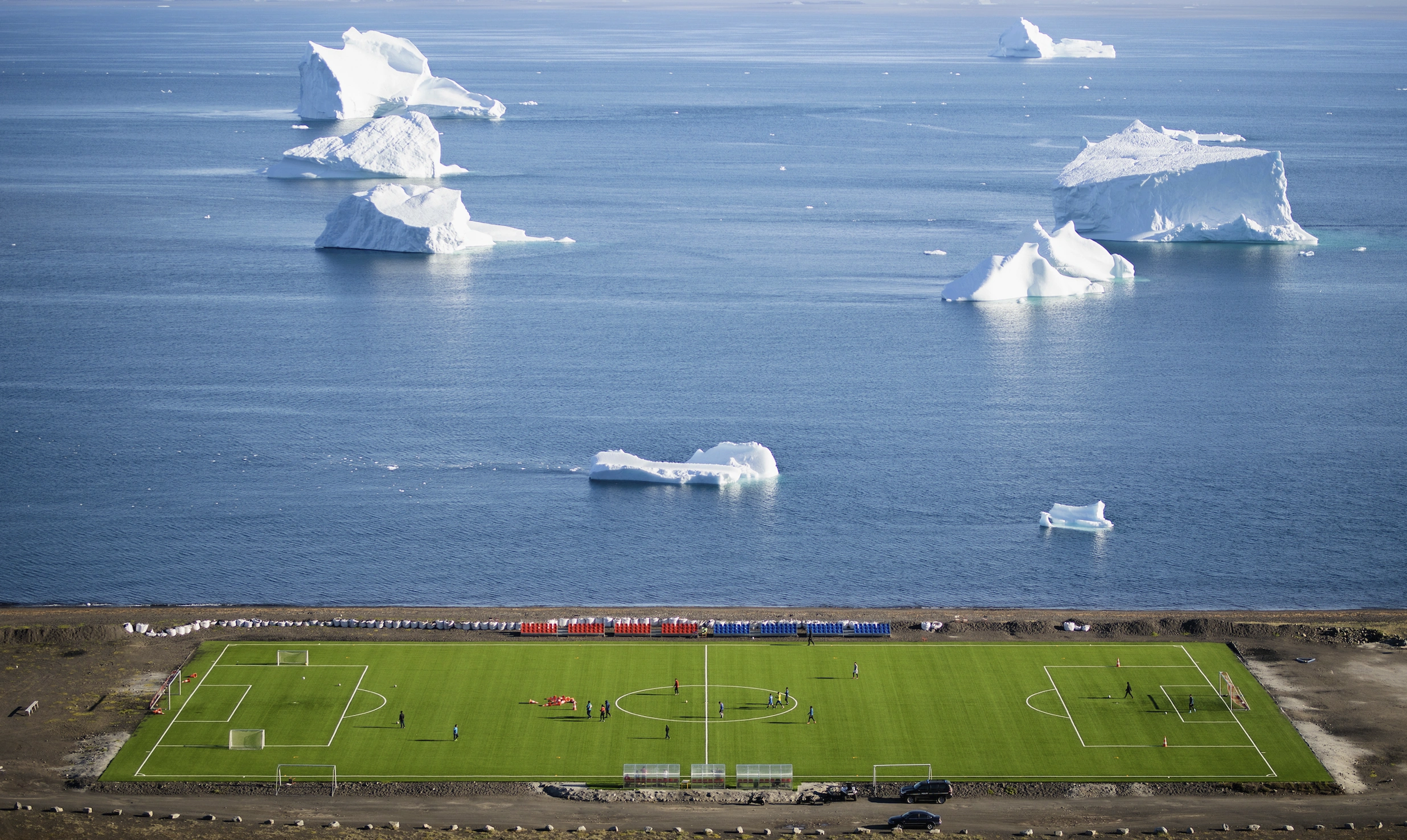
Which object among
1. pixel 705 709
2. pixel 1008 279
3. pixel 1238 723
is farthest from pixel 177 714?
pixel 1008 279

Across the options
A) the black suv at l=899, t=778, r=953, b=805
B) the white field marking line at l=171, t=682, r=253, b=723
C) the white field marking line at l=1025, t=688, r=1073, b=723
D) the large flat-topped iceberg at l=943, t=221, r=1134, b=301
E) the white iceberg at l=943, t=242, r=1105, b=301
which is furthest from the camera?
the large flat-topped iceberg at l=943, t=221, r=1134, b=301

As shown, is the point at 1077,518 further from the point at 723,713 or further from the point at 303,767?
the point at 303,767

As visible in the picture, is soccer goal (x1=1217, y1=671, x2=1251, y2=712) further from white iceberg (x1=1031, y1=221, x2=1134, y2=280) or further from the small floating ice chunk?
the small floating ice chunk

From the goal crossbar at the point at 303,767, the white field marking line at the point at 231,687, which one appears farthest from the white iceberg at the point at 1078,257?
the goal crossbar at the point at 303,767

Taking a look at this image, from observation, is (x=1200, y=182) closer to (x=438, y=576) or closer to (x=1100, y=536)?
(x=1100, y=536)

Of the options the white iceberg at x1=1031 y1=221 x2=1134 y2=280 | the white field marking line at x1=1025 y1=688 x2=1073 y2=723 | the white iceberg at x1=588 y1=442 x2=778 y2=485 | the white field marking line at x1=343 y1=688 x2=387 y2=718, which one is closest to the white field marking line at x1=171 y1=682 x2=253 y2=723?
the white field marking line at x1=343 y1=688 x2=387 y2=718
